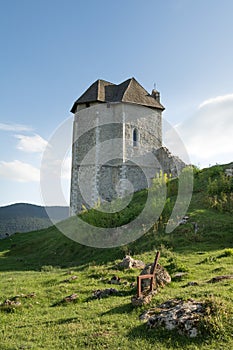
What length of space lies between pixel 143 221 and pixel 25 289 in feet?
24.1

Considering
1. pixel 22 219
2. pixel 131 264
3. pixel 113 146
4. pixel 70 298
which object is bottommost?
pixel 70 298

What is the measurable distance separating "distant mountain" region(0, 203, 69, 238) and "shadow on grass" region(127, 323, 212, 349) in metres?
33.0

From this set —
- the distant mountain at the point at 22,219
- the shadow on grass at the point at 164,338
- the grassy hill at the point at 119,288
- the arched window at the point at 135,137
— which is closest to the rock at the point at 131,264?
the grassy hill at the point at 119,288

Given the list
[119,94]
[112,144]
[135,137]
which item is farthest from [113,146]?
[119,94]

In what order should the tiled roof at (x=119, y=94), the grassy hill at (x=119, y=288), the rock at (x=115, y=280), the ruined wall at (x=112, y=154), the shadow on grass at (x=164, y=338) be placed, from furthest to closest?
the tiled roof at (x=119, y=94) < the ruined wall at (x=112, y=154) < the rock at (x=115, y=280) < the grassy hill at (x=119, y=288) < the shadow on grass at (x=164, y=338)

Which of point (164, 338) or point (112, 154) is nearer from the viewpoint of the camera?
point (164, 338)

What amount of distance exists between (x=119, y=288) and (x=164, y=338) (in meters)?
3.76

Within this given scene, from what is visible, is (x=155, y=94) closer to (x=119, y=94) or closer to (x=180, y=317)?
(x=119, y=94)

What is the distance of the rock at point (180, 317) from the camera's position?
5.26 metres

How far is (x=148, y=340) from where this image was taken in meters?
5.25

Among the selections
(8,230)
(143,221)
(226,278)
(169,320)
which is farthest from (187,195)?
(8,230)

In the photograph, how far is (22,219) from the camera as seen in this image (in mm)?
46219

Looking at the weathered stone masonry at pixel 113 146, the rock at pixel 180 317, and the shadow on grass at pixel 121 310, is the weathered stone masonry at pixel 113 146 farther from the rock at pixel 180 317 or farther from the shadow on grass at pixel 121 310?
the rock at pixel 180 317

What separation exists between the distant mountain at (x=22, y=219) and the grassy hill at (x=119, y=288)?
23547 millimetres
